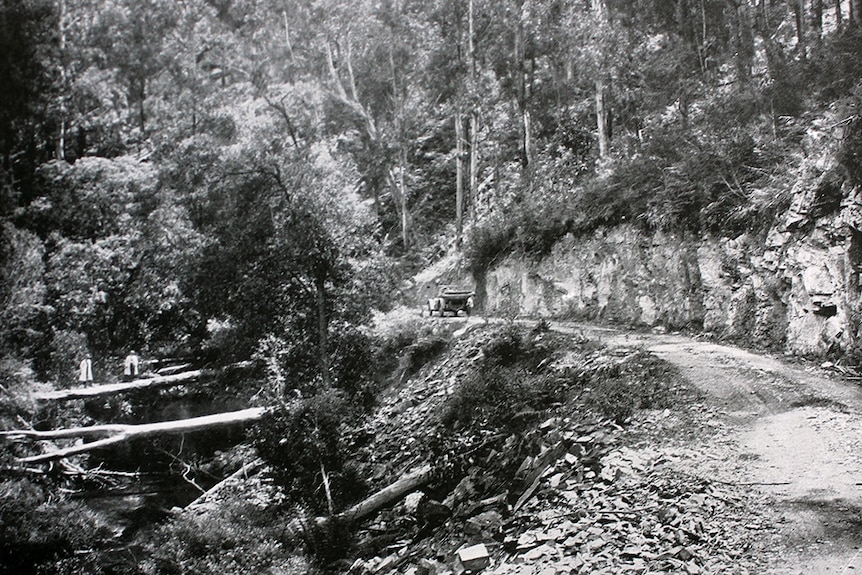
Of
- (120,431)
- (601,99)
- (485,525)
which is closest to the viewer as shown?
(485,525)

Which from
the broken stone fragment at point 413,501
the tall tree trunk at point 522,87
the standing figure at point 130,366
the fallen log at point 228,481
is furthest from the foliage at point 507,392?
the tall tree trunk at point 522,87

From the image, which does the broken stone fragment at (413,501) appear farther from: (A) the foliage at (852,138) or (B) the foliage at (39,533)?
(A) the foliage at (852,138)

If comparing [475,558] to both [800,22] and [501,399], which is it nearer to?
[501,399]

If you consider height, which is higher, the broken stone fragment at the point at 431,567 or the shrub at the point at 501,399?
the shrub at the point at 501,399

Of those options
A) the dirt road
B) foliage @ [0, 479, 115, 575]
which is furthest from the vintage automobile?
foliage @ [0, 479, 115, 575]

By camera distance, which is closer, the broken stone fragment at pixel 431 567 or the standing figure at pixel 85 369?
the broken stone fragment at pixel 431 567

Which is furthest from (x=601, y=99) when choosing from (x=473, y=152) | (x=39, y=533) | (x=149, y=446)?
(x=39, y=533)
